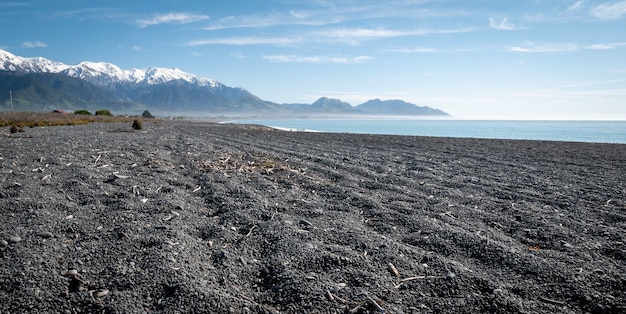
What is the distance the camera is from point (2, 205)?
448 centimetres

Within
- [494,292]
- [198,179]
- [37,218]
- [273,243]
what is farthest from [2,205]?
[494,292]

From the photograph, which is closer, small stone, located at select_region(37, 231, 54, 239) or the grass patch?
small stone, located at select_region(37, 231, 54, 239)

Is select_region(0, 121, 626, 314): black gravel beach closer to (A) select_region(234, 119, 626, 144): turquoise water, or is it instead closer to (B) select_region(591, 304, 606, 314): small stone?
(B) select_region(591, 304, 606, 314): small stone

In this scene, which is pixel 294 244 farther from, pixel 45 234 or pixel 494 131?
pixel 494 131

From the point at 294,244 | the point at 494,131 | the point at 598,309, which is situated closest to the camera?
the point at 598,309

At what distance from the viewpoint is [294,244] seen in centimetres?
378

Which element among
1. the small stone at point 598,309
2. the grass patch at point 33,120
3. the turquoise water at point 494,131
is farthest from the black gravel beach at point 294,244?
the turquoise water at point 494,131

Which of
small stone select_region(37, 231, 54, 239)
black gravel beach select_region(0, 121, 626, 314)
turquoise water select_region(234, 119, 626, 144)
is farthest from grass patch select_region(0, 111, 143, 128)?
turquoise water select_region(234, 119, 626, 144)

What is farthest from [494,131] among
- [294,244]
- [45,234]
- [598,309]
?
[45,234]

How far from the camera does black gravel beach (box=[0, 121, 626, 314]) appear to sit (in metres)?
2.76

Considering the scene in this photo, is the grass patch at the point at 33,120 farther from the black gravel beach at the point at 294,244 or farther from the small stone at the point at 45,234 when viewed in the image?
the small stone at the point at 45,234

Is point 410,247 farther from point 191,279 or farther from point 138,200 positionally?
point 138,200

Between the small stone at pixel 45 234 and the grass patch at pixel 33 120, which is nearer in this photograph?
the small stone at pixel 45 234

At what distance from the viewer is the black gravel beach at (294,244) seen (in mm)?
2762
